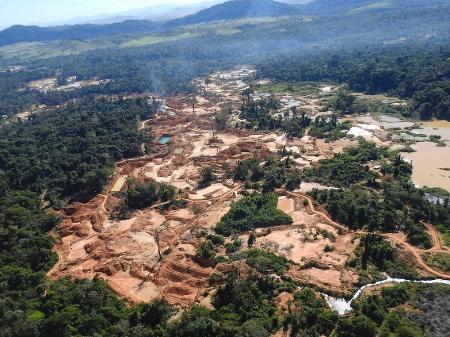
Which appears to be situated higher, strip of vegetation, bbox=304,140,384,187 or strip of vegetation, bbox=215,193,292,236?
strip of vegetation, bbox=215,193,292,236

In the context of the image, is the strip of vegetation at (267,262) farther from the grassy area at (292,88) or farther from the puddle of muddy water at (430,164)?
the grassy area at (292,88)

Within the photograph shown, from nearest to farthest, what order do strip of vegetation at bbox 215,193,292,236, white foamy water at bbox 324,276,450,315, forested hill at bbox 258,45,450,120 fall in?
1. white foamy water at bbox 324,276,450,315
2. strip of vegetation at bbox 215,193,292,236
3. forested hill at bbox 258,45,450,120

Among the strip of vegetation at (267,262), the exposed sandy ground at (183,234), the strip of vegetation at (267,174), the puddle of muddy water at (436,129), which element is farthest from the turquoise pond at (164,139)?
the puddle of muddy water at (436,129)

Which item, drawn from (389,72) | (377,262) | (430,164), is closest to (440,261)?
(377,262)

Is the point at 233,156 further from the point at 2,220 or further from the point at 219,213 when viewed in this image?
the point at 2,220

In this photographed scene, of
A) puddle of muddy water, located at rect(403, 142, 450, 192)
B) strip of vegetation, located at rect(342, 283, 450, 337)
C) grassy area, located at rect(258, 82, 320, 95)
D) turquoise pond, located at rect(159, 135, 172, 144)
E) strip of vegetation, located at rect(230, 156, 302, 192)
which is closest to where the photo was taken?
strip of vegetation, located at rect(342, 283, 450, 337)

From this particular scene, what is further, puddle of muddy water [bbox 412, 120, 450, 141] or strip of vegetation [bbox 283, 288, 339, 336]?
puddle of muddy water [bbox 412, 120, 450, 141]

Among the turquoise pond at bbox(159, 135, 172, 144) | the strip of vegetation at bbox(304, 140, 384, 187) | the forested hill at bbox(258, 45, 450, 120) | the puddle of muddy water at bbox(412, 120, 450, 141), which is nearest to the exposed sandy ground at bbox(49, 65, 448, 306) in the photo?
the strip of vegetation at bbox(304, 140, 384, 187)

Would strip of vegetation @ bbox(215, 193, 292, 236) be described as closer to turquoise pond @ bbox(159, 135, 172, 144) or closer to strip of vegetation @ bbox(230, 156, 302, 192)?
strip of vegetation @ bbox(230, 156, 302, 192)
